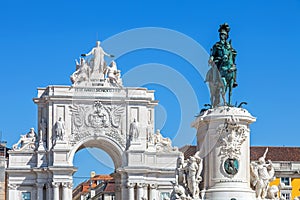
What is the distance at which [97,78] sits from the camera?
92688 millimetres

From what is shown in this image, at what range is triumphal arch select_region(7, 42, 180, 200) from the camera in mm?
89688

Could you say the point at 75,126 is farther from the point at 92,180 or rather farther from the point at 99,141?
the point at 92,180

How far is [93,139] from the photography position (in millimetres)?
90938

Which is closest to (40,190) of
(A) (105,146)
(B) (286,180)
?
(A) (105,146)

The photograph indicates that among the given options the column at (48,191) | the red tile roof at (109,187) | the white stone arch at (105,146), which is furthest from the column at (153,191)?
the red tile roof at (109,187)

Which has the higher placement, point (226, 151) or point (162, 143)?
point (162, 143)

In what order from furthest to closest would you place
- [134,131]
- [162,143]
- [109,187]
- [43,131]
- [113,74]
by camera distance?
[109,187] < [113,74] < [162,143] < [43,131] < [134,131]

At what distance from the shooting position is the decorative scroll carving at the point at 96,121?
299 ft

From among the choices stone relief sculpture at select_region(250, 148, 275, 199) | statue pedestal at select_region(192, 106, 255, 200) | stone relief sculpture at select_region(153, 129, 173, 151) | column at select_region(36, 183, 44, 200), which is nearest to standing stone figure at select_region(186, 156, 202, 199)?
statue pedestal at select_region(192, 106, 255, 200)

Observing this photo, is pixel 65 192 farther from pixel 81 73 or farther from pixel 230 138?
pixel 230 138

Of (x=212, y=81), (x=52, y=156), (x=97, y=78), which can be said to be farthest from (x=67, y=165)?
(x=212, y=81)

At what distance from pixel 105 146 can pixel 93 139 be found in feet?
6.67

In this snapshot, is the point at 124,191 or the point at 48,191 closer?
the point at 48,191

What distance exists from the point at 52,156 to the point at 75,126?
3506mm
